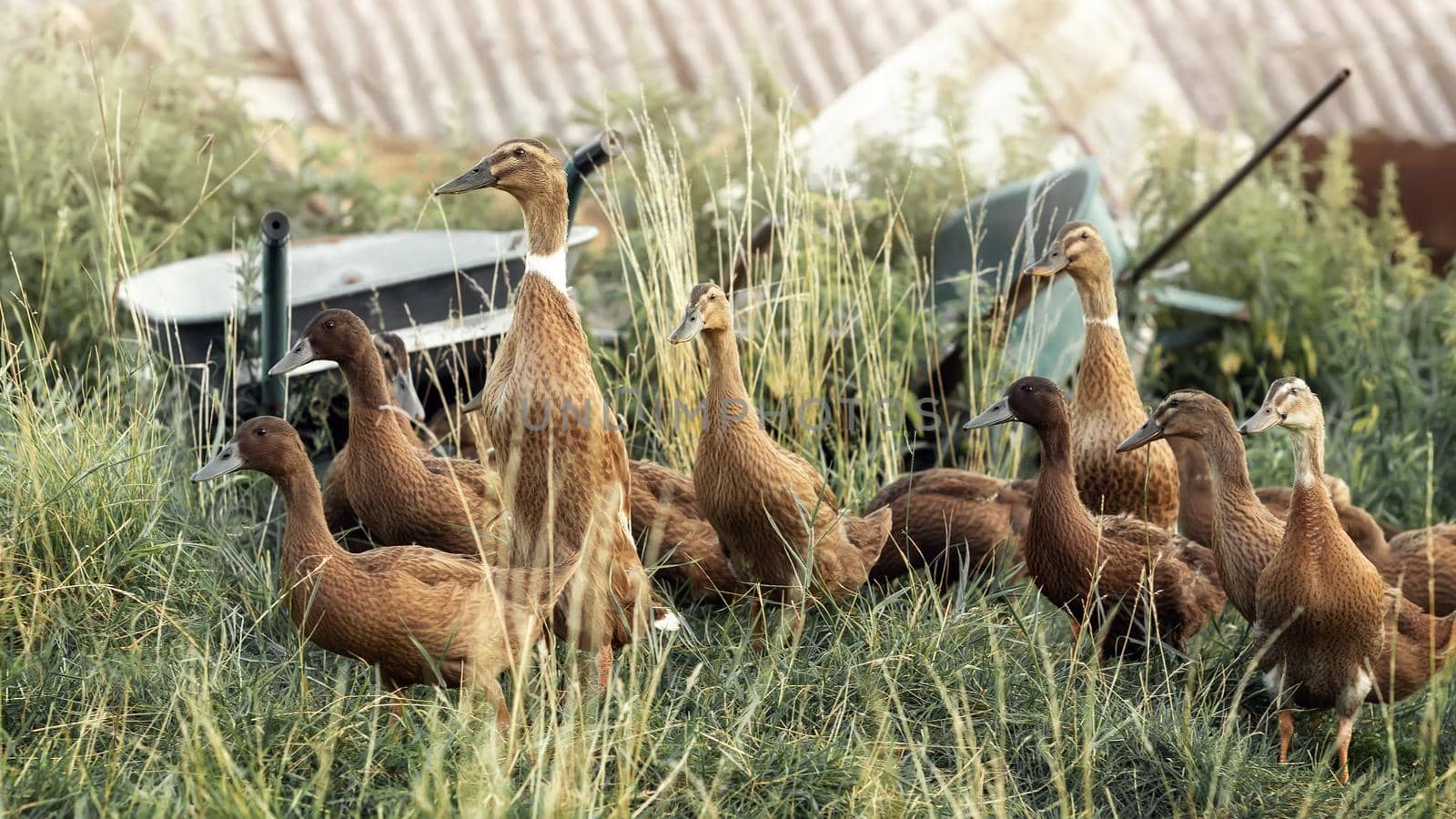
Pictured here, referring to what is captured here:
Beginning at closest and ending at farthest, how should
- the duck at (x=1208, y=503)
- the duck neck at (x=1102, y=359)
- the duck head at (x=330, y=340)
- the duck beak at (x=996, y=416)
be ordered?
the duck head at (x=330, y=340), the duck beak at (x=996, y=416), the duck neck at (x=1102, y=359), the duck at (x=1208, y=503)

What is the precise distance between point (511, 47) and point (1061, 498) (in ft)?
19.4

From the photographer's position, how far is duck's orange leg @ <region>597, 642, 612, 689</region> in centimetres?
362

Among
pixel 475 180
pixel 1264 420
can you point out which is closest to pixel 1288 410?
pixel 1264 420

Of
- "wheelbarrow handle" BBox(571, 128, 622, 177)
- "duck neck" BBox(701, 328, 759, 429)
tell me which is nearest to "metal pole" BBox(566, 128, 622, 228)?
"wheelbarrow handle" BBox(571, 128, 622, 177)

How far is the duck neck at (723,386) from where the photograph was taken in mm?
3920

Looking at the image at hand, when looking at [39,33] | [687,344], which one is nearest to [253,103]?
[39,33]

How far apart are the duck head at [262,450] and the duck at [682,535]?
1.03 m

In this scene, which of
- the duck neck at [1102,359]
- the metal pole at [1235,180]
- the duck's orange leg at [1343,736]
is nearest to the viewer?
the duck's orange leg at [1343,736]

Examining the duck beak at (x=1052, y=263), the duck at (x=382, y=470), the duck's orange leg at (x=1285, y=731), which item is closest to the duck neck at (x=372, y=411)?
the duck at (x=382, y=470)

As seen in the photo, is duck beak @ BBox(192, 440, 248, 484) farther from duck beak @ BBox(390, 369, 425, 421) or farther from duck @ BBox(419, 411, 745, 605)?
duck beak @ BBox(390, 369, 425, 421)

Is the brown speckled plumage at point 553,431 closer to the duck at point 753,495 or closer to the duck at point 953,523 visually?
the duck at point 753,495

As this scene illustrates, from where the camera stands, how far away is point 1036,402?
399cm

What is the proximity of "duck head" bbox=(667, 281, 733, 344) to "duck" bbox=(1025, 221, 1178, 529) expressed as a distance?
110 centimetres

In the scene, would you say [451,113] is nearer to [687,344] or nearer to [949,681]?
[687,344]
